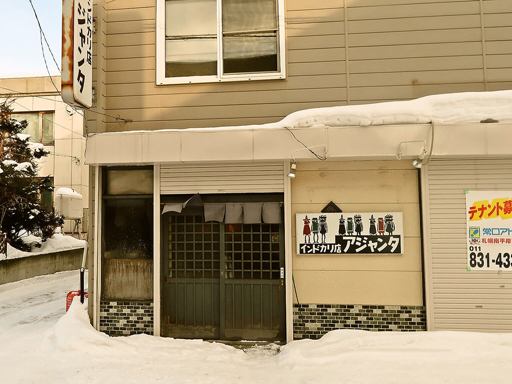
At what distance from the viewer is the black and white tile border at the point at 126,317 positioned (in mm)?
7211

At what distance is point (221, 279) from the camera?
23.5 ft

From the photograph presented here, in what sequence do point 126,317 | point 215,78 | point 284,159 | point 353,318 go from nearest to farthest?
point 284,159 → point 353,318 → point 126,317 → point 215,78

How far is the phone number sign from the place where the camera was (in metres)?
6.54

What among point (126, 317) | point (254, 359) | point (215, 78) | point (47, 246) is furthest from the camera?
point (47, 246)

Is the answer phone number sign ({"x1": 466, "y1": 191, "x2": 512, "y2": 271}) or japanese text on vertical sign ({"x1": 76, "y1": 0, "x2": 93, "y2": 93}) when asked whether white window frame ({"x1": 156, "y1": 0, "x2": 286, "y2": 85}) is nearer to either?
japanese text on vertical sign ({"x1": 76, "y1": 0, "x2": 93, "y2": 93})

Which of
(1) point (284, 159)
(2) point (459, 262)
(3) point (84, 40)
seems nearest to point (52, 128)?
(3) point (84, 40)

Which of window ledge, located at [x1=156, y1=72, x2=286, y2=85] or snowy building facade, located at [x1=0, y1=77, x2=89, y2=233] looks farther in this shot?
snowy building facade, located at [x1=0, y1=77, x2=89, y2=233]

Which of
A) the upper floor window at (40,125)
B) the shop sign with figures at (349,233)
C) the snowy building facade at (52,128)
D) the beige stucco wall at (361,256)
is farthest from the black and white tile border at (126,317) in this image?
the upper floor window at (40,125)

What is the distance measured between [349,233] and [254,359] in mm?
2722

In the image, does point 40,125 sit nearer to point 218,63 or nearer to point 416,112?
point 218,63

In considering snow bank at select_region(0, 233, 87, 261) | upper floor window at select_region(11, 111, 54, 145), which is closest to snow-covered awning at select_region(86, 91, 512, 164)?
snow bank at select_region(0, 233, 87, 261)

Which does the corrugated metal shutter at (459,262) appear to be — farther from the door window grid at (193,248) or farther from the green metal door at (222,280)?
the door window grid at (193,248)

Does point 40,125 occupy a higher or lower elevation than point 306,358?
higher

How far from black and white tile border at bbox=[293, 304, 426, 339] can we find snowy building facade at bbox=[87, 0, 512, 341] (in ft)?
0.08
